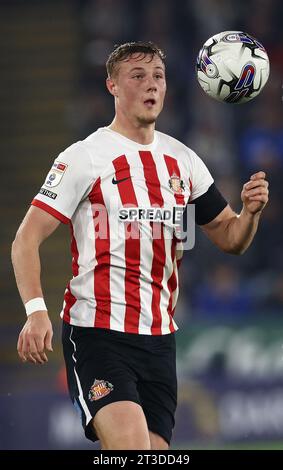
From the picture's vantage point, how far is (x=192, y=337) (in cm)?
801

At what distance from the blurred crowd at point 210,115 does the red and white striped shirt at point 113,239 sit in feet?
13.5

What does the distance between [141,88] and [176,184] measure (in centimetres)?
47

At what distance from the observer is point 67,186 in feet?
15.3

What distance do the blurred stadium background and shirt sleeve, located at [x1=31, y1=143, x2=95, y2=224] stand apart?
346 centimetres

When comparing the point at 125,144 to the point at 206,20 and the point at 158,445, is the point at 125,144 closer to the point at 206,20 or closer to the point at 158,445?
the point at 158,445

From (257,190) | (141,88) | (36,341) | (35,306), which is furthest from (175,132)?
(36,341)

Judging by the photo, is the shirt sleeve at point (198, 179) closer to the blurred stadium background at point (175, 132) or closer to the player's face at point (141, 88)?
the player's face at point (141, 88)

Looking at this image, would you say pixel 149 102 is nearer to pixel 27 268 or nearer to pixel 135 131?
pixel 135 131

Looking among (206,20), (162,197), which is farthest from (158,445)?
(206,20)

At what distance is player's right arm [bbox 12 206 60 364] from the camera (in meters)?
4.26

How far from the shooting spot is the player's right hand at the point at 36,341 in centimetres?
424

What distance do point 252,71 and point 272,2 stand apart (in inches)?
228
